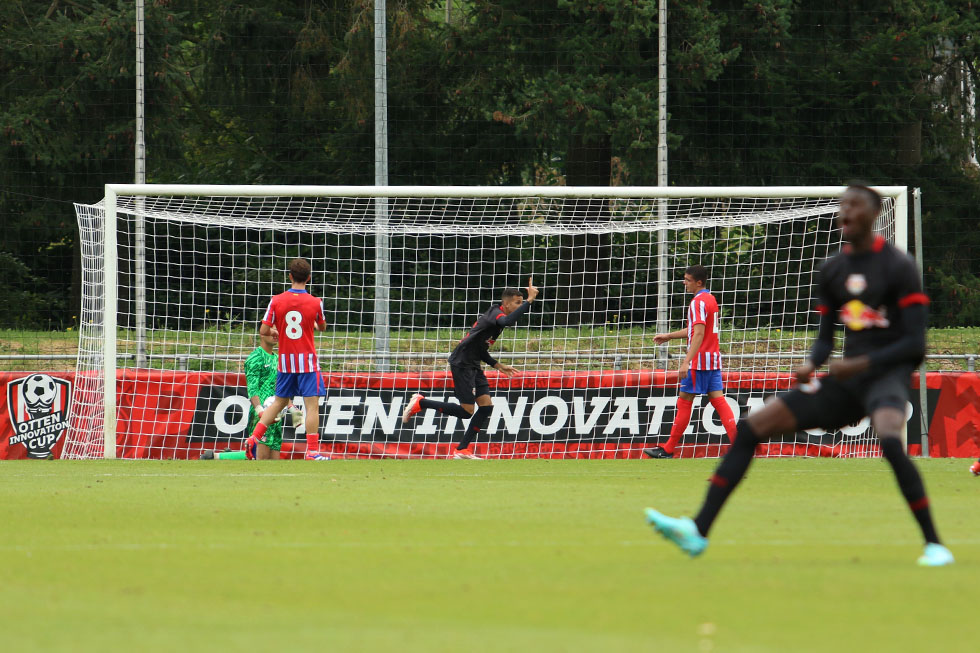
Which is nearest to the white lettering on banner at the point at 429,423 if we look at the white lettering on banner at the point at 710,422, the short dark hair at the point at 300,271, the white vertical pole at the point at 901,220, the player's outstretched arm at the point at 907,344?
the short dark hair at the point at 300,271

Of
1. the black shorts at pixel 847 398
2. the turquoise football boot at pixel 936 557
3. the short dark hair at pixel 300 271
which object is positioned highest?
the short dark hair at pixel 300 271

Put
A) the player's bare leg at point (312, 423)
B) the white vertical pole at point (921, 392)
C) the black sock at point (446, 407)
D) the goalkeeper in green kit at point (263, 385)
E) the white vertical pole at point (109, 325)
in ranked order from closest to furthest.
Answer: the player's bare leg at point (312, 423) → the goalkeeper in green kit at point (263, 385) → the white vertical pole at point (109, 325) → the white vertical pole at point (921, 392) → the black sock at point (446, 407)

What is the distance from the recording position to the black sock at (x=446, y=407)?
1382 centimetres

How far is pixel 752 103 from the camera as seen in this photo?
24297 mm

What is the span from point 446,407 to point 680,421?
2.59 m

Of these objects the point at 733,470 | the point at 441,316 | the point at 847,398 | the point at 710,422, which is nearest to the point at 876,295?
the point at 847,398

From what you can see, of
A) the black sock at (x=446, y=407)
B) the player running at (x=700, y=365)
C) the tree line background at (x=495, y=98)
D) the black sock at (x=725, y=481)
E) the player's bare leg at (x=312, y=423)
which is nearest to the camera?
the black sock at (x=725, y=481)

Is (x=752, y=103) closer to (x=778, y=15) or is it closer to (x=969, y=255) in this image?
(x=778, y=15)

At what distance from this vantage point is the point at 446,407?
545 inches

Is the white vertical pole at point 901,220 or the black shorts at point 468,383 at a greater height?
the white vertical pole at point 901,220

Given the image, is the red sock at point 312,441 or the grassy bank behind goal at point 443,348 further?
the grassy bank behind goal at point 443,348

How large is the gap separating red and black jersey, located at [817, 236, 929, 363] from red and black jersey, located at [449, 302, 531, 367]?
7.77 m

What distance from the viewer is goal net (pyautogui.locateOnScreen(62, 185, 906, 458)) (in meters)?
14.2

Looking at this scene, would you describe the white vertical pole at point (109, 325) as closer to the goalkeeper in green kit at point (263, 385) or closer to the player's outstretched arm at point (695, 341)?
the goalkeeper in green kit at point (263, 385)
